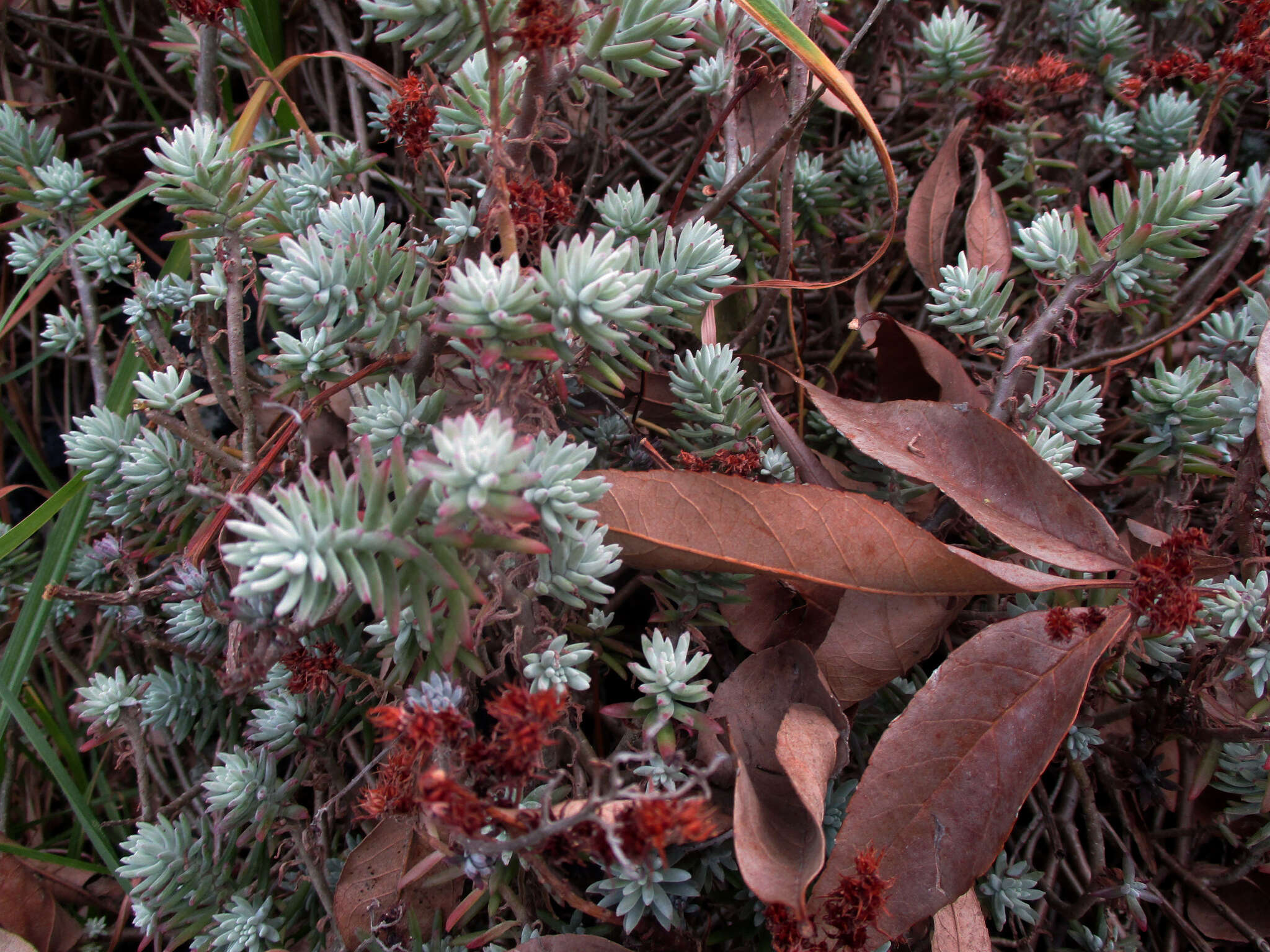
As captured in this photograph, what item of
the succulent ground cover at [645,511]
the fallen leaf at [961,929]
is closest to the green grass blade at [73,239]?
the succulent ground cover at [645,511]

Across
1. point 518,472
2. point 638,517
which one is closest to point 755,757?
point 638,517

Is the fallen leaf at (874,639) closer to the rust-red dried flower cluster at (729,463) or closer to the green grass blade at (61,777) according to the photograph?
the rust-red dried flower cluster at (729,463)

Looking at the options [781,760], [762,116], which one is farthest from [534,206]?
[762,116]

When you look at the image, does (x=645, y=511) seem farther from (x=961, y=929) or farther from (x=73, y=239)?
(x=73, y=239)

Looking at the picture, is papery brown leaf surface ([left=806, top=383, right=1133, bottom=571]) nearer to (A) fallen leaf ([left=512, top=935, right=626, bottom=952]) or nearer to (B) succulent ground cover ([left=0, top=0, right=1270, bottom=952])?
(B) succulent ground cover ([left=0, top=0, right=1270, bottom=952])

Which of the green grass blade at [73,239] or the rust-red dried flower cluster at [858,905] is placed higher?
the green grass blade at [73,239]

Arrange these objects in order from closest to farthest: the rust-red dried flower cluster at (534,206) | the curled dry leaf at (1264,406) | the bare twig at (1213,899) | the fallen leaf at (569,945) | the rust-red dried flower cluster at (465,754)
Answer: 1. the rust-red dried flower cluster at (465,754)
2. the rust-red dried flower cluster at (534,206)
3. the fallen leaf at (569,945)
4. the curled dry leaf at (1264,406)
5. the bare twig at (1213,899)
